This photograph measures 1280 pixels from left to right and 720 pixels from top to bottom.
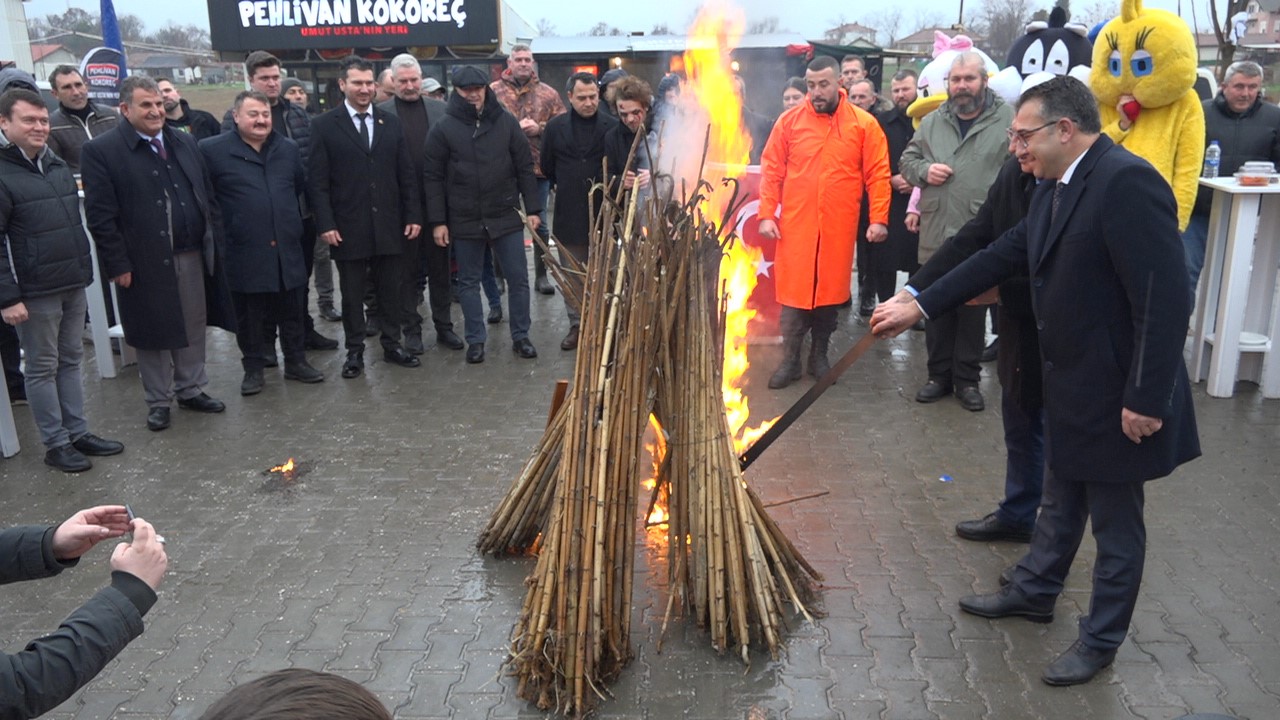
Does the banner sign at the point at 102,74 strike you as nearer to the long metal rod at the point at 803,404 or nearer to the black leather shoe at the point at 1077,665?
the long metal rod at the point at 803,404

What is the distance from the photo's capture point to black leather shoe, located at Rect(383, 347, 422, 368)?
7.56m

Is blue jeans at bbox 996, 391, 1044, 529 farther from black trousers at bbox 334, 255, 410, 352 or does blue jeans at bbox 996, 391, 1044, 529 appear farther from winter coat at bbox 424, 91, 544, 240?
black trousers at bbox 334, 255, 410, 352

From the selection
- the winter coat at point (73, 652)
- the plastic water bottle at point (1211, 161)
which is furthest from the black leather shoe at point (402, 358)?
the plastic water bottle at point (1211, 161)

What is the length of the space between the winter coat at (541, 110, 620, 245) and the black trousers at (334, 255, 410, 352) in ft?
4.32

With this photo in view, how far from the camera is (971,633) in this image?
12.5 ft

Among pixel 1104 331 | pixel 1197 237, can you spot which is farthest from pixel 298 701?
pixel 1197 237

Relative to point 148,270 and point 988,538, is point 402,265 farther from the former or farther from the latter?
point 988,538

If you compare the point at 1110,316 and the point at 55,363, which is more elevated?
the point at 1110,316

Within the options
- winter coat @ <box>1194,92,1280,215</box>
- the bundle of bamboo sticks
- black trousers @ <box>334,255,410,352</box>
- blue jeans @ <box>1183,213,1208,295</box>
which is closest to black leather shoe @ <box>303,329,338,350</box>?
black trousers @ <box>334,255,410,352</box>

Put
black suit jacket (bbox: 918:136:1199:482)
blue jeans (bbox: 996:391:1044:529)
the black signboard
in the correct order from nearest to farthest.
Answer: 1. black suit jacket (bbox: 918:136:1199:482)
2. blue jeans (bbox: 996:391:1044:529)
3. the black signboard

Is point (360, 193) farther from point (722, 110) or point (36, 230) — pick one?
point (722, 110)

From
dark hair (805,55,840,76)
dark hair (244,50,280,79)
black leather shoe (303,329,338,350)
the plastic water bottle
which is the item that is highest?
dark hair (244,50,280,79)

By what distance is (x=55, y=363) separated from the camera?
18.7 ft

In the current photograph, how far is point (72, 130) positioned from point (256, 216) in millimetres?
2007
